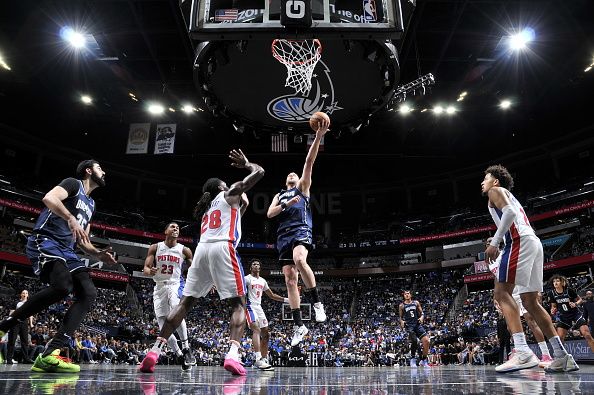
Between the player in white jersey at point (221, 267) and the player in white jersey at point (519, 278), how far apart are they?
2606 millimetres

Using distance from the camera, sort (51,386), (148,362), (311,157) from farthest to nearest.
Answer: (311,157) → (148,362) → (51,386)

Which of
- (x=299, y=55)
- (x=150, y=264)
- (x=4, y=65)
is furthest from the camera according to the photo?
(x=4, y=65)

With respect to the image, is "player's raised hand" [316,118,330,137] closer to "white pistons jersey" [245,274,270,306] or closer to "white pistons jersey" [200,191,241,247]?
"white pistons jersey" [200,191,241,247]

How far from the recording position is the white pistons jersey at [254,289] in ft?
24.7

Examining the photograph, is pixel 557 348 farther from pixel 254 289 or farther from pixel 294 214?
pixel 254 289

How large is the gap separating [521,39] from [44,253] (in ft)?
63.9

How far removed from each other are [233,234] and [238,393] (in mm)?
2344

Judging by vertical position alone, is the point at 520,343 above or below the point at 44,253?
below

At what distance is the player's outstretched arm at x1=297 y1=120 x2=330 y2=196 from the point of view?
5570mm

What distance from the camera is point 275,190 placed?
121 feet

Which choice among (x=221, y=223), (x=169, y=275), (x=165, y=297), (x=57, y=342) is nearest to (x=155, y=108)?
(x=169, y=275)

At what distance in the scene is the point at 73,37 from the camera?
17562 millimetres

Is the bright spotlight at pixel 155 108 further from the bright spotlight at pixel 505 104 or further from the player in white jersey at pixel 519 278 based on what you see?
the player in white jersey at pixel 519 278

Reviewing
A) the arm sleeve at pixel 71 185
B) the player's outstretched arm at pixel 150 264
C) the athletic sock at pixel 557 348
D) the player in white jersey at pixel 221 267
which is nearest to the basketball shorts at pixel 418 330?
the athletic sock at pixel 557 348
